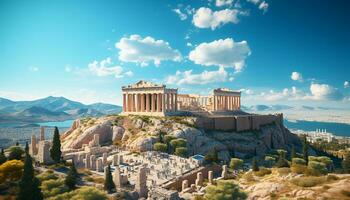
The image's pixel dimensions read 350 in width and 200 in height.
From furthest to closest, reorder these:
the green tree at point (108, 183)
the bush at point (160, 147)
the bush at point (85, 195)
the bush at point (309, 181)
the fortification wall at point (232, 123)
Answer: the fortification wall at point (232, 123) → the bush at point (160, 147) → the green tree at point (108, 183) → the bush at point (309, 181) → the bush at point (85, 195)

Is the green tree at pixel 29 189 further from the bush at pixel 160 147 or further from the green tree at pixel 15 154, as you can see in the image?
the bush at pixel 160 147

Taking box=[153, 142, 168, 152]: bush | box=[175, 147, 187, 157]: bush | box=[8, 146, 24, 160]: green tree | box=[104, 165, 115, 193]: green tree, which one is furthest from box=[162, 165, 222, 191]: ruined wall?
box=[8, 146, 24, 160]: green tree

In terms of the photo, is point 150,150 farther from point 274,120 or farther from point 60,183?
point 274,120

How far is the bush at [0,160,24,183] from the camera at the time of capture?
46.1 metres

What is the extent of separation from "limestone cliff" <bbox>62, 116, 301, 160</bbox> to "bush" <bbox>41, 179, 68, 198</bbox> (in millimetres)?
32769

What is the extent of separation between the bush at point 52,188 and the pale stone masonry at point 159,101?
5372cm

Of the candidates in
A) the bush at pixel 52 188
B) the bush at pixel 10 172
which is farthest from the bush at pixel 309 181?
the bush at pixel 10 172

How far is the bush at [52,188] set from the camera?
3944 cm

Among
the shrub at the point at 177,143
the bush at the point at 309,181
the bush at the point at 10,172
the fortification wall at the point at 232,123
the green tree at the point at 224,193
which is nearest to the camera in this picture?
the green tree at the point at 224,193

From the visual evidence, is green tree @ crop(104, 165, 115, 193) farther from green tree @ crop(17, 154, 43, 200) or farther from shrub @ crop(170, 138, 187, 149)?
shrub @ crop(170, 138, 187, 149)

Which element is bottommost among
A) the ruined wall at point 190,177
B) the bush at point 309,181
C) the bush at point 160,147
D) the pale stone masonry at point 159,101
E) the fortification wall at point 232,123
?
the ruined wall at point 190,177

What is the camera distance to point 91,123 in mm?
91125

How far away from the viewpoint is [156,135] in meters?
78.9

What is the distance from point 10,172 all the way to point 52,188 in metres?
11.5
